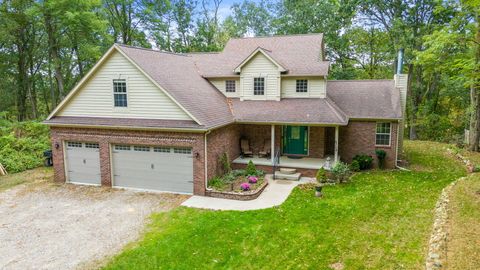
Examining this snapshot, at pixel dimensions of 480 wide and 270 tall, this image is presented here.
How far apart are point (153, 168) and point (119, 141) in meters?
1.91

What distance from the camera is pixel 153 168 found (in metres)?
13.6

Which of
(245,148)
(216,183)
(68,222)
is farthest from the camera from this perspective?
(245,148)

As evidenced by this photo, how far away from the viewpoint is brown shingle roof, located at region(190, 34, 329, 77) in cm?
1694

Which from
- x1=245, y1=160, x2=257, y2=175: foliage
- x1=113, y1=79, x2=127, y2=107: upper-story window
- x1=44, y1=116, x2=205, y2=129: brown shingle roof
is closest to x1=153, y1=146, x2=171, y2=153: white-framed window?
x1=44, y1=116, x2=205, y2=129: brown shingle roof

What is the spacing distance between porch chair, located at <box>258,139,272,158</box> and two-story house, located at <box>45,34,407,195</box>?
6cm

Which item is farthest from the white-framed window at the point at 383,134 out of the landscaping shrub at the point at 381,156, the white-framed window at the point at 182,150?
the white-framed window at the point at 182,150

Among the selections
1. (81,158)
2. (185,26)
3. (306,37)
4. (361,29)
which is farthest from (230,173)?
(185,26)

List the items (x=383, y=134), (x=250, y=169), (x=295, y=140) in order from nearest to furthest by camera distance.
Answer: (x=250, y=169), (x=383, y=134), (x=295, y=140)

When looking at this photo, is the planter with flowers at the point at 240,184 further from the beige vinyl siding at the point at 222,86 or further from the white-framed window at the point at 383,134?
the white-framed window at the point at 383,134

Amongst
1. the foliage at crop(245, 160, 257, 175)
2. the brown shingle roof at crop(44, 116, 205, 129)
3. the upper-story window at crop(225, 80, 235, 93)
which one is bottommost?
the foliage at crop(245, 160, 257, 175)

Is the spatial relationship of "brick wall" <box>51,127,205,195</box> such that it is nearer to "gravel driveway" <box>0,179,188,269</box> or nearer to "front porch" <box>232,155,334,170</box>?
"gravel driveway" <box>0,179,188,269</box>

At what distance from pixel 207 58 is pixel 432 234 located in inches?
601

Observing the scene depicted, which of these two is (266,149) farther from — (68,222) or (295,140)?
(68,222)

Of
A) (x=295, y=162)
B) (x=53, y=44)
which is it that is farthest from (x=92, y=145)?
(x=53, y=44)
